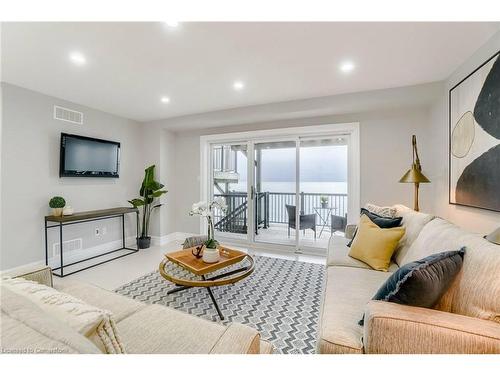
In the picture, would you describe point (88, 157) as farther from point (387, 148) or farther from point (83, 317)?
point (387, 148)

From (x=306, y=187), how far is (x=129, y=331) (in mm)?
3508

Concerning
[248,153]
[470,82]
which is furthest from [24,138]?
[470,82]

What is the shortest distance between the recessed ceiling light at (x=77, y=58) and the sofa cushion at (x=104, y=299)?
2015 mm

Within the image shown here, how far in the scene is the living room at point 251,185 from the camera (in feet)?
3.41

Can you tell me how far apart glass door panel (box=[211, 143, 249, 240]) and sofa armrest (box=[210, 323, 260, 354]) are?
137 inches

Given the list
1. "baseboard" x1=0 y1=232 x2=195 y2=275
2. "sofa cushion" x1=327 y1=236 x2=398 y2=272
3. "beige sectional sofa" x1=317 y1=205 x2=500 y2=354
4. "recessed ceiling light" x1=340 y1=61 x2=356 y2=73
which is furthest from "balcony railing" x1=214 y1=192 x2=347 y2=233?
"beige sectional sofa" x1=317 y1=205 x2=500 y2=354

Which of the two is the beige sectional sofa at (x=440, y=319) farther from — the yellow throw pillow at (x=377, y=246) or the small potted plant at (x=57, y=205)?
the small potted plant at (x=57, y=205)

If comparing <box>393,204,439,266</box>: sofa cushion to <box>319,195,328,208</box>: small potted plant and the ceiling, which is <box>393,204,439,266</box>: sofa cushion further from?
<box>319,195,328,208</box>: small potted plant

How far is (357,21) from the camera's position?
68.1 inches

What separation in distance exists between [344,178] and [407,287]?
299 cm

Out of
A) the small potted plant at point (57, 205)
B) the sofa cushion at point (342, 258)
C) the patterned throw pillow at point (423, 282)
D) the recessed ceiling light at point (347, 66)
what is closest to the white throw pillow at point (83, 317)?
the patterned throw pillow at point (423, 282)

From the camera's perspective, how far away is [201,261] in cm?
227

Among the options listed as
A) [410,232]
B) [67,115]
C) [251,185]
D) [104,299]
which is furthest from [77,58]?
[410,232]
